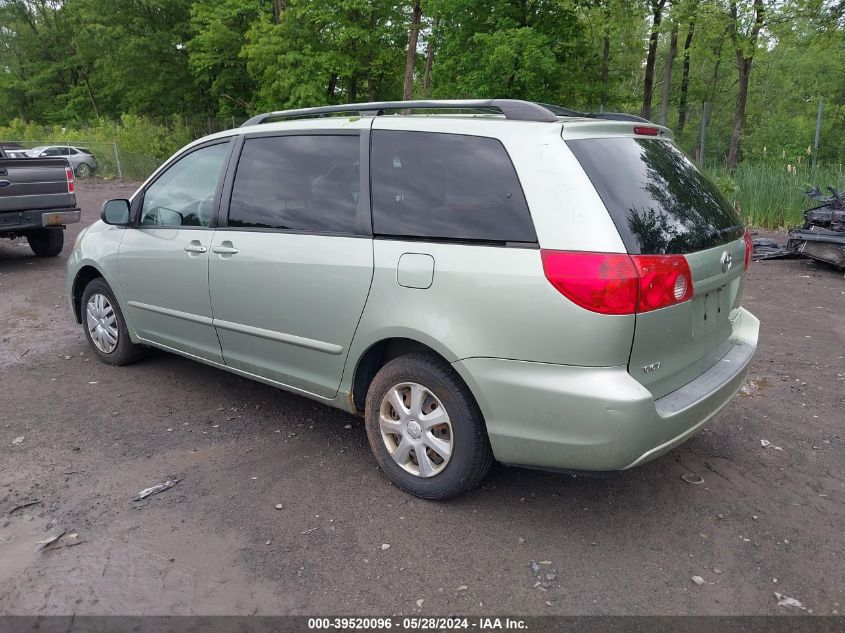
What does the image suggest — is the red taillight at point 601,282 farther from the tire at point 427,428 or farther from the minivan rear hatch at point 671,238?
the tire at point 427,428

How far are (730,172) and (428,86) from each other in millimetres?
12772

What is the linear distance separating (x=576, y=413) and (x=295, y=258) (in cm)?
171

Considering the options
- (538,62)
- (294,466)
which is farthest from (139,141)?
(294,466)

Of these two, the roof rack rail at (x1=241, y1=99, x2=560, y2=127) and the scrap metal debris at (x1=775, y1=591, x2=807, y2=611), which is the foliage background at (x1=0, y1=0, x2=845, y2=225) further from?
the scrap metal debris at (x1=775, y1=591, x2=807, y2=611)

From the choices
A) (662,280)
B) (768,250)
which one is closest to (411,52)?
(768,250)

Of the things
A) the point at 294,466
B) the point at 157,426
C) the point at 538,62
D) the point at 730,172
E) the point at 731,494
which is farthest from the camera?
the point at 538,62

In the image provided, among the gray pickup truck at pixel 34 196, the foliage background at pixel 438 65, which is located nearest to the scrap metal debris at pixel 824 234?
the foliage background at pixel 438 65

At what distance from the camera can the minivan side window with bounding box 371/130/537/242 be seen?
293 centimetres

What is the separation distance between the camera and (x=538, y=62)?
18812 mm

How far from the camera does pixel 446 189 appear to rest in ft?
10.3

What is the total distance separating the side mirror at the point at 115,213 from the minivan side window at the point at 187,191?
0.39 feet

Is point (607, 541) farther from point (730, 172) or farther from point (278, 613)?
point (730, 172)

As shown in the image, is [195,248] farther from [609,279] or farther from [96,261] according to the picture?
[609,279]

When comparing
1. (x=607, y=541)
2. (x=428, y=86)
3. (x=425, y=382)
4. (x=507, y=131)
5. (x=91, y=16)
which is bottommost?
(x=607, y=541)
